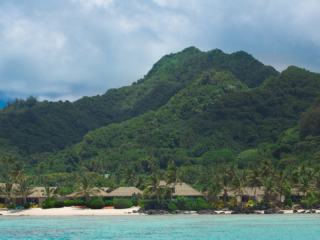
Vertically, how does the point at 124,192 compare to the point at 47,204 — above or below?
above

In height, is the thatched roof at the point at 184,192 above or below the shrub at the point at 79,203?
above

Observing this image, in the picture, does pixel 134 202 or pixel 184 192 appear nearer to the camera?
pixel 134 202

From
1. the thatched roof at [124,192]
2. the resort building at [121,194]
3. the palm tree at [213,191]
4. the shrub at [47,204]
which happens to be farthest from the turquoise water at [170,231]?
the thatched roof at [124,192]

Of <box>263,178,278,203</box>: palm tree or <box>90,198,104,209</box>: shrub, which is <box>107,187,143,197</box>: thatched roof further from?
<box>263,178,278,203</box>: palm tree

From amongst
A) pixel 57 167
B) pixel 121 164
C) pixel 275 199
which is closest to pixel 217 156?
pixel 121 164

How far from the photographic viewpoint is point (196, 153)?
198m

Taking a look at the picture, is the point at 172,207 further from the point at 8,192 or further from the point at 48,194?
the point at 8,192

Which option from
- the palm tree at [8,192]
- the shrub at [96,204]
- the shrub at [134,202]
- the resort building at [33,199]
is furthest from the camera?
the resort building at [33,199]

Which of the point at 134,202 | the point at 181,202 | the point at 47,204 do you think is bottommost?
the point at 181,202

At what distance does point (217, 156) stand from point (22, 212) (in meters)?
121

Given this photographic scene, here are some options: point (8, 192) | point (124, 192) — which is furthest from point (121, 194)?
point (8, 192)

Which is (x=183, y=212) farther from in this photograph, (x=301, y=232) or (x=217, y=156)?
(x=217, y=156)

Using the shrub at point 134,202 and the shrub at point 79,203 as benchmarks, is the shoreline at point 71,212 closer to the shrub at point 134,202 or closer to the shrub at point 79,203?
the shrub at point 79,203

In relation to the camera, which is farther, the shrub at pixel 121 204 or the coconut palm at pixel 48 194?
the coconut palm at pixel 48 194
